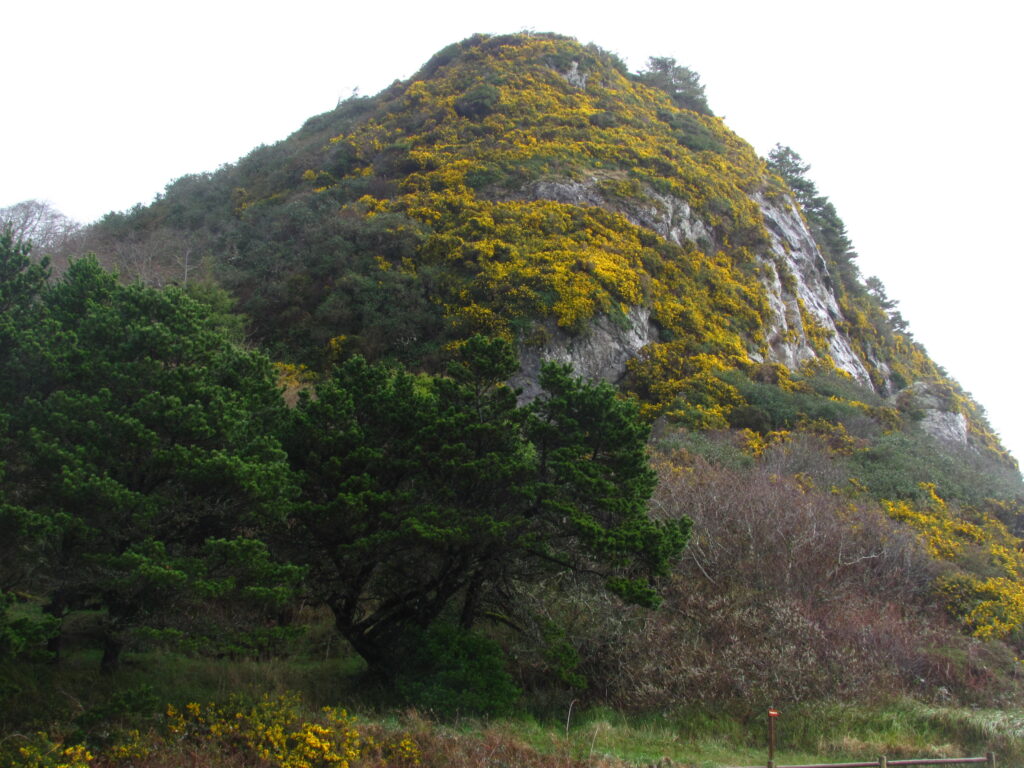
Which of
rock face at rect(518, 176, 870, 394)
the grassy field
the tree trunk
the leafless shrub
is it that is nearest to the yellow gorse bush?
the grassy field

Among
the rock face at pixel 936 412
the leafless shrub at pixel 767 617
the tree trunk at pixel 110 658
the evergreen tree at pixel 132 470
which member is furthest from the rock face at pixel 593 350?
the tree trunk at pixel 110 658

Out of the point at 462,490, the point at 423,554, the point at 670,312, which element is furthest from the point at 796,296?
the point at 423,554

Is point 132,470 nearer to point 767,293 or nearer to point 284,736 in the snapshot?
point 284,736

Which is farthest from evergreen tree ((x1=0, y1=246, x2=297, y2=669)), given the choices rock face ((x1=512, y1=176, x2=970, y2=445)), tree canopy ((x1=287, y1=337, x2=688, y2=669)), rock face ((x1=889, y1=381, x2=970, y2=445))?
rock face ((x1=889, y1=381, x2=970, y2=445))

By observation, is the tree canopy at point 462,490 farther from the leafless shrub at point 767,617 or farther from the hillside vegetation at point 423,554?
the leafless shrub at point 767,617

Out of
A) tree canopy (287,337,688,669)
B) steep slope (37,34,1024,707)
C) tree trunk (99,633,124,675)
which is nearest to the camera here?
tree trunk (99,633,124,675)

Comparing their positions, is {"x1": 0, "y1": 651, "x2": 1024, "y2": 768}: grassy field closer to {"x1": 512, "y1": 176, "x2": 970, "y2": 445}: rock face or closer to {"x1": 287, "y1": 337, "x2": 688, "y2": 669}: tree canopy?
{"x1": 287, "y1": 337, "x2": 688, "y2": 669}: tree canopy

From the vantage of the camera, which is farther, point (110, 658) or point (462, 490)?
point (462, 490)

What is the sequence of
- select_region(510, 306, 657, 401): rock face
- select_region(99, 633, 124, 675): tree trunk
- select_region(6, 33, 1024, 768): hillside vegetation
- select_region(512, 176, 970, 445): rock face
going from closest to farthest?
select_region(6, 33, 1024, 768): hillside vegetation, select_region(99, 633, 124, 675): tree trunk, select_region(510, 306, 657, 401): rock face, select_region(512, 176, 970, 445): rock face

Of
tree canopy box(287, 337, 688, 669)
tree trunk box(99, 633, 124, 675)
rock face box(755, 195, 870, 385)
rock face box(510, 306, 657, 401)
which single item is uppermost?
rock face box(755, 195, 870, 385)

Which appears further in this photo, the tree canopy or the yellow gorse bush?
the tree canopy

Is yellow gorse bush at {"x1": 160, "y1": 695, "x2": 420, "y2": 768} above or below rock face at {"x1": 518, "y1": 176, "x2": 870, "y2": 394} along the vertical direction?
below

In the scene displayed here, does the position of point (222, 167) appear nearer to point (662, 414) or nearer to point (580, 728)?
point (662, 414)

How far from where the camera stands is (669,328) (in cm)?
3073
